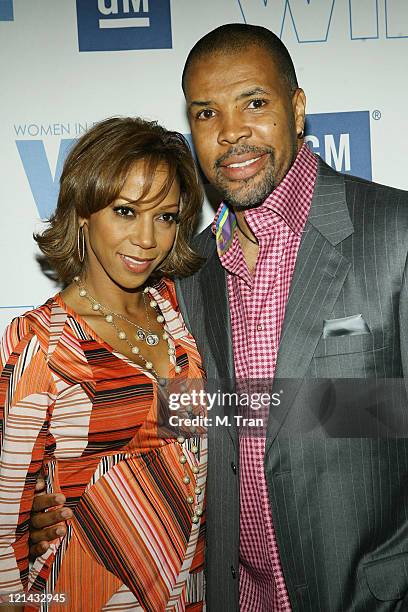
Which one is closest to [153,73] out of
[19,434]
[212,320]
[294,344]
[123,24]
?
[123,24]

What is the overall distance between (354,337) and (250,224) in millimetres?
449

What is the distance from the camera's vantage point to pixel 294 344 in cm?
161

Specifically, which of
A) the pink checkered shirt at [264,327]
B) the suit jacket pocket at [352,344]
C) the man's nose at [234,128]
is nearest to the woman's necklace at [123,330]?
the pink checkered shirt at [264,327]

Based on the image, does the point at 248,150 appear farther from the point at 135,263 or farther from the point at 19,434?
the point at 19,434

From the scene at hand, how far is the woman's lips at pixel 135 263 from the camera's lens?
1.81 metres

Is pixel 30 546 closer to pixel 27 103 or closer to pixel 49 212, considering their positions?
pixel 49 212

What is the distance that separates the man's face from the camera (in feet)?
5.82

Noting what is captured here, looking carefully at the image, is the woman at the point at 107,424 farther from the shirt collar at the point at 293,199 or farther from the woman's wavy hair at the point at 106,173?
the shirt collar at the point at 293,199

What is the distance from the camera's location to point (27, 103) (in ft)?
7.64

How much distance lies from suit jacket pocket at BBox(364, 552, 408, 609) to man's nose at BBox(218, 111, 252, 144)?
1125 mm

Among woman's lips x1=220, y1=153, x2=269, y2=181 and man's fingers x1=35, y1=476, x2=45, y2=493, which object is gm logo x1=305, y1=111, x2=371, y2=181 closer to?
woman's lips x1=220, y1=153, x2=269, y2=181

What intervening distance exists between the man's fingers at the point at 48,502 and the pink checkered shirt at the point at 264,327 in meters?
0.47

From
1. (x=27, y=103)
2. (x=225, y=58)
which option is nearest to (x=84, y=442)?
(x=225, y=58)

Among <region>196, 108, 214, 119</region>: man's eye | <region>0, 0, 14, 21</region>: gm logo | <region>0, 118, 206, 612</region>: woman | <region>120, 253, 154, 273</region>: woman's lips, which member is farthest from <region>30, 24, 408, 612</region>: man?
<region>0, 0, 14, 21</region>: gm logo
